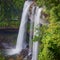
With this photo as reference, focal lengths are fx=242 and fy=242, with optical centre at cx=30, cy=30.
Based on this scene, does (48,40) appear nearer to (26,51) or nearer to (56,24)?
(56,24)

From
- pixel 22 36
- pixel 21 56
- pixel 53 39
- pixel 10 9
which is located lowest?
pixel 21 56

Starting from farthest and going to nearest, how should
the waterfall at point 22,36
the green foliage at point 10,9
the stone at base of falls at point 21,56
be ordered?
1. the green foliage at point 10,9
2. the waterfall at point 22,36
3. the stone at base of falls at point 21,56

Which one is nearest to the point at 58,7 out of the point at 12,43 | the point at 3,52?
the point at 3,52

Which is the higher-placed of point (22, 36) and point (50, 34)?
point (50, 34)

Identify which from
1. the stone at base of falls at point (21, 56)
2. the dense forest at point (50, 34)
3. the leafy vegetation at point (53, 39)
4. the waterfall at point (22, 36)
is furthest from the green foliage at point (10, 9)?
the leafy vegetation at point (53, 39)

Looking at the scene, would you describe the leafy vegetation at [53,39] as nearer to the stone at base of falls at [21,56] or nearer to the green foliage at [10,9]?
the stone at base of falls at [21,56]

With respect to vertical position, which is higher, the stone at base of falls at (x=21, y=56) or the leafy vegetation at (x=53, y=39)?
the leafy vegetation at (x=53, y=39)

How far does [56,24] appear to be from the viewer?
642cm

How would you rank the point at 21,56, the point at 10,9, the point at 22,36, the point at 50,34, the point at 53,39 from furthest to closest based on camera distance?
the point at 10,9
the point at 22,36
the point at 21,56
the point at 50,34
the point at 53,39

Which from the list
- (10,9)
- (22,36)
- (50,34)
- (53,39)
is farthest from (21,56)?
(10,9)

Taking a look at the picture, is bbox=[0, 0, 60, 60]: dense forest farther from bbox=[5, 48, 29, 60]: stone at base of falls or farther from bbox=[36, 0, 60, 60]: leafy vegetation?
bbox=[5, 48, 29, 60]: stone at base of falls

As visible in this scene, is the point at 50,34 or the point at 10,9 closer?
the point at 50,34

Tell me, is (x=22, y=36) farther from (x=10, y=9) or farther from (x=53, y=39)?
(x=53, y=39)

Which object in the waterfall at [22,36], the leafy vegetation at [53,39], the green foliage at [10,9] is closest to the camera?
the leafy vegetation at [53,39]
